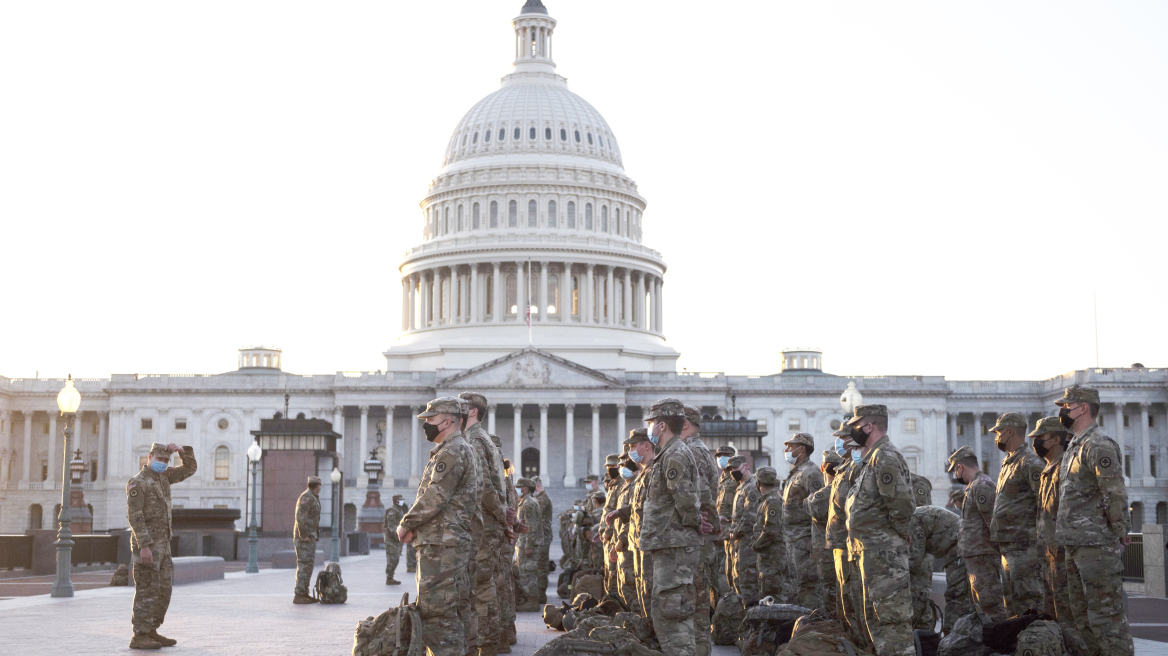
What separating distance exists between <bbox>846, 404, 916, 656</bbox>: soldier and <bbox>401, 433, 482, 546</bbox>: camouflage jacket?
3.90 m

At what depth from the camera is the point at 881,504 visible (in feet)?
42.4

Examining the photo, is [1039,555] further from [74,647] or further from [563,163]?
[563,163]

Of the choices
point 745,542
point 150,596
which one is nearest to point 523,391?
point 745,542

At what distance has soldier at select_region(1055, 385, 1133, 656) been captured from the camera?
43.3 ft

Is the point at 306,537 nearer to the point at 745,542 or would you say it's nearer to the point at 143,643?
the point at 143,643

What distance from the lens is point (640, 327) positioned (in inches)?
4532

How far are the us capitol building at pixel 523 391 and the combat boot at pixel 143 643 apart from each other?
251 ft

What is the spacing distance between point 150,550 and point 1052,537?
37.2 ft

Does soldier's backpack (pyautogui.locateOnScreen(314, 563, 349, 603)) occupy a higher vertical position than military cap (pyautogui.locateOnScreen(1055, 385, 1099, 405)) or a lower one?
lower

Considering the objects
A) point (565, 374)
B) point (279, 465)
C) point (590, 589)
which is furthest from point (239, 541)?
point (565, 374)

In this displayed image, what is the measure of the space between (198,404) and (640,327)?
38.4m

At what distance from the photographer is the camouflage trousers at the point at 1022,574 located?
15.2 meters

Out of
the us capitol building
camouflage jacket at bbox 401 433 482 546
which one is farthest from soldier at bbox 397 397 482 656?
the us capitol building

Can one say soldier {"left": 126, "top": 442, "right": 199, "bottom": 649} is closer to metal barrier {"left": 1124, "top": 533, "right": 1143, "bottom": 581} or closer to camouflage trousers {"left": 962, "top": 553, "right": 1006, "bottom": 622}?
camouflage trousers {"left": 962, "top": 553, "right": 1006, "bottom": 622}
